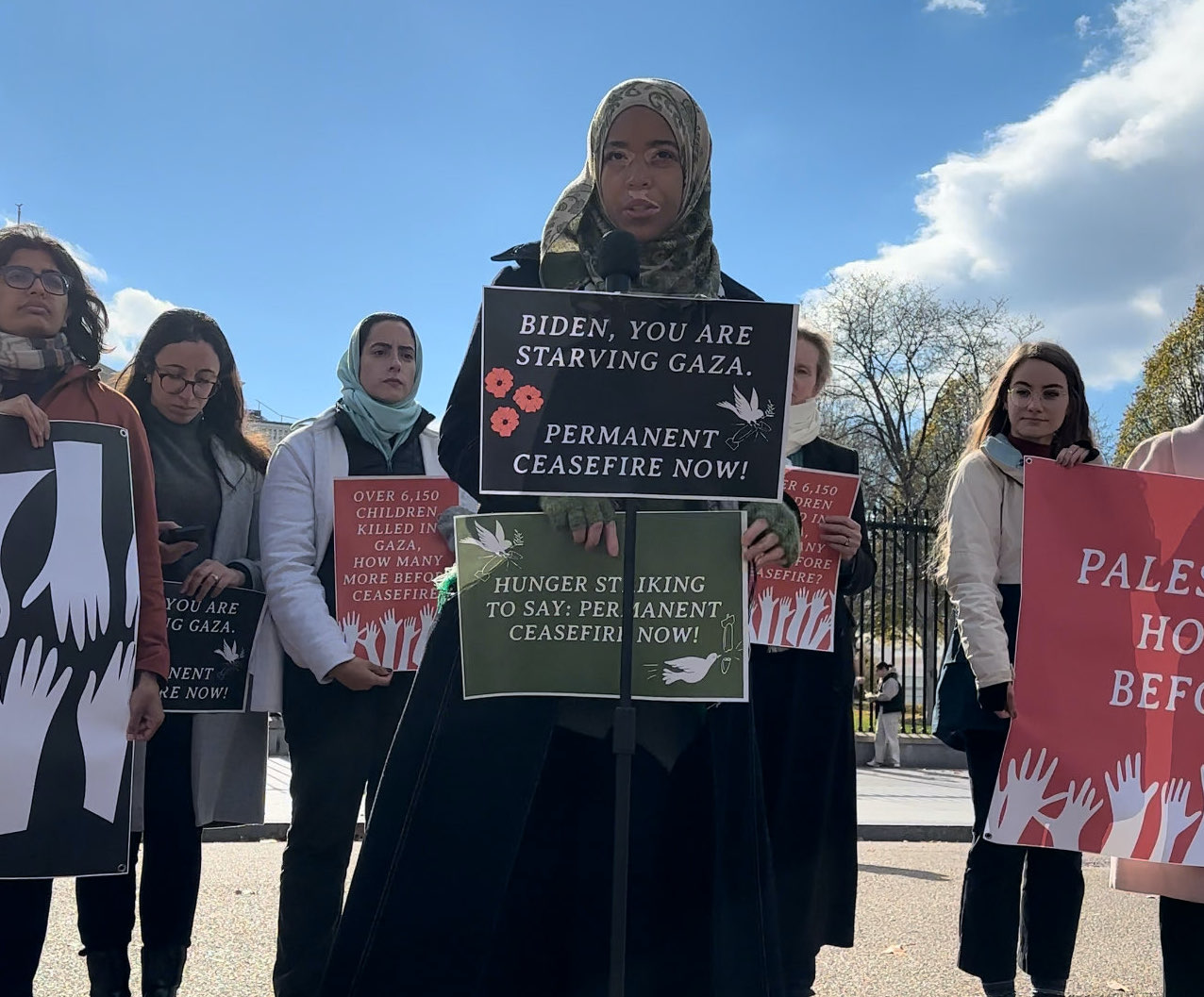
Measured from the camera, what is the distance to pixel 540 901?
2174 millimetres

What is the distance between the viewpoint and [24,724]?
274 cm

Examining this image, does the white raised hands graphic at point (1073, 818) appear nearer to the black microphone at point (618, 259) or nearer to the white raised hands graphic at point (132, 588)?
the black microphone at point (618, 259)

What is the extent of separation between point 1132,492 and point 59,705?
3168 mm

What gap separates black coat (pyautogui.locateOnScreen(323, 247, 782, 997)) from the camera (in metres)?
2.08

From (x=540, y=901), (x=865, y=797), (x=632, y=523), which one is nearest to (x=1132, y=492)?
(x=632, y=523)

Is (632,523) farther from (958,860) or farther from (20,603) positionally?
(958,860)

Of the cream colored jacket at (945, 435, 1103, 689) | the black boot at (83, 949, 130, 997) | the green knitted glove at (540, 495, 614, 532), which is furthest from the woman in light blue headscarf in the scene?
the cream colored jacket at (945, 435, 1103, 689)

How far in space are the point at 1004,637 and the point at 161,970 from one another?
9.07 ft

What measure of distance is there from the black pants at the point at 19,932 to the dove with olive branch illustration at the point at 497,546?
153 cm

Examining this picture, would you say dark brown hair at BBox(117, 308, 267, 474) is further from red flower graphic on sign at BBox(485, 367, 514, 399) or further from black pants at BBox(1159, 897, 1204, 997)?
black pants at BBox(1159, 897, 1204, 997)

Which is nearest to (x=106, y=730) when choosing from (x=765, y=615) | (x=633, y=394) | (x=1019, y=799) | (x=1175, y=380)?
(x=633, y=394)

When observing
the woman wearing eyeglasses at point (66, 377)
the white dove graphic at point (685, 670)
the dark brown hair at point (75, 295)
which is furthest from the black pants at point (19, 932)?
the white dove graphic at point (685, 670)

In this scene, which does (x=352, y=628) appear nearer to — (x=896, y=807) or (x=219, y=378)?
(x=219, y=378)

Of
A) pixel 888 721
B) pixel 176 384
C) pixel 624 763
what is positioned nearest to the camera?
pixel 624 763
